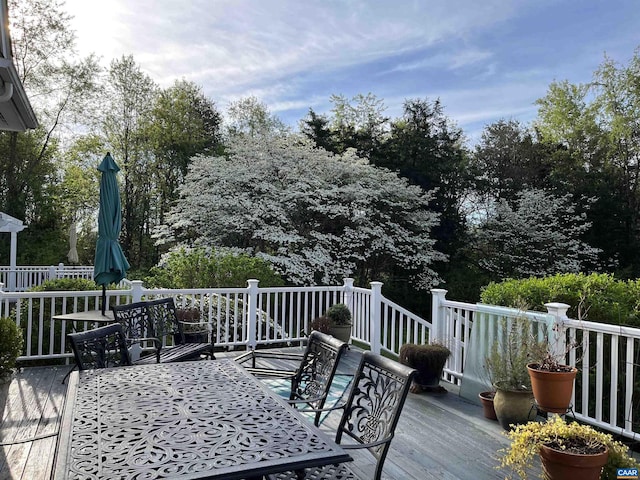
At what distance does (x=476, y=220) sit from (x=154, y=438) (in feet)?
47.8

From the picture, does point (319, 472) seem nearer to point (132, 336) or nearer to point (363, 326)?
point (132, 336)

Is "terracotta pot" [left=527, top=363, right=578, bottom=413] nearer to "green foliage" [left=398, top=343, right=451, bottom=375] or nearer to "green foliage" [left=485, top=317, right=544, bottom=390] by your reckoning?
"green foliage" [left=485, top=317, right=544, bottom=390]

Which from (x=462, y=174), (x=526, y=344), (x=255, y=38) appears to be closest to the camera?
(x=526, y=344)

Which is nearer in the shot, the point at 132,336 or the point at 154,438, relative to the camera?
the point at 154,438

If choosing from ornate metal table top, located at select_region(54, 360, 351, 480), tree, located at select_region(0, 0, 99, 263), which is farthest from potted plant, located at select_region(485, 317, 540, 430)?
tree, located at select_region(0, 0, 99, 263)

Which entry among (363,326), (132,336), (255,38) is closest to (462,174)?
(255,38)

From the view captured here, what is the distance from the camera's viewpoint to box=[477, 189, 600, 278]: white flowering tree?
45.2ft

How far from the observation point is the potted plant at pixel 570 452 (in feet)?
7.25

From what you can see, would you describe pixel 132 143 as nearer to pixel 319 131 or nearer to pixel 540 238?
pixel 319 131

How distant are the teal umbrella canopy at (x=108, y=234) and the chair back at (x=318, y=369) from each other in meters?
3.03

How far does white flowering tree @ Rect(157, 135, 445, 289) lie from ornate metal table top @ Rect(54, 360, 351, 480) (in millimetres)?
8382

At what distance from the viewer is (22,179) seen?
14.0m

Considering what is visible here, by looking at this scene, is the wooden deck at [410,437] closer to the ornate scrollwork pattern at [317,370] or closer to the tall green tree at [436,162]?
the ornate scrollwork pattern at [317,370]

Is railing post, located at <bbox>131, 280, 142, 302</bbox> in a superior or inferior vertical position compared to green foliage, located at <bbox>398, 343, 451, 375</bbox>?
superior
